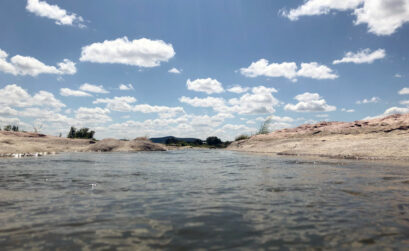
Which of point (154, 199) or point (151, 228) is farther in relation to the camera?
point (154, 199)

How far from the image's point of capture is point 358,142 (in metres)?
31.4

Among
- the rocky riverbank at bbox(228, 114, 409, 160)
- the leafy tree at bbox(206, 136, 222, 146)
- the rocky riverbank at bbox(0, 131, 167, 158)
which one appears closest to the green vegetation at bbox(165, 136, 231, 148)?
the leafy tree at bbox(206, 136, 222, 146)

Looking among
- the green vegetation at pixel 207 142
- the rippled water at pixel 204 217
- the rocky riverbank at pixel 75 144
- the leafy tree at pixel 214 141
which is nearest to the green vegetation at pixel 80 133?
the rocky riverbank at pixel 75 144

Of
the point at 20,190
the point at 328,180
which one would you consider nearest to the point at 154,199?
the point at 20,190

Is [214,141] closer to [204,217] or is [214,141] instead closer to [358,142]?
[358,142]

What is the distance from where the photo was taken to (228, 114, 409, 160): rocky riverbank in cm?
2642

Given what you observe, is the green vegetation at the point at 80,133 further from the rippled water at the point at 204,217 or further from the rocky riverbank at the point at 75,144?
the rippled water at the point at 204,217

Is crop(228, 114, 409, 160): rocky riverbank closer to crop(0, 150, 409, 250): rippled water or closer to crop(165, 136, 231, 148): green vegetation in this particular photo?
crop(0, 150, 409, 250): rippled water

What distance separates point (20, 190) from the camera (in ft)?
33.9

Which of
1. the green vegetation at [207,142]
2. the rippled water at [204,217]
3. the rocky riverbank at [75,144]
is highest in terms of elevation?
the green vegetation at [207,142]

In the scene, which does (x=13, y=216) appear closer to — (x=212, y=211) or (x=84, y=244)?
(x=84, y=244)

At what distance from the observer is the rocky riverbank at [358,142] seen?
2642 centimetres

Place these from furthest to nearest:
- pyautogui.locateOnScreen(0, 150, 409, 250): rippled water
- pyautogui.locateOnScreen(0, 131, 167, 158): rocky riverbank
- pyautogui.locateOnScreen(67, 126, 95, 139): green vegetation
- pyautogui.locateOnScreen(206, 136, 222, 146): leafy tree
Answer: pyautogui.locateOnScreen(206, 136, 222, 146): leafy tree, pyautogui.locateOnScreen(67, 126, 95, 139): green vegetation, pyautogui.locateOnScreen(0, 131, 167, 158): rocky riverbank, pyautogui.locateOnScreen(0, 150, 409, 250): rippled water

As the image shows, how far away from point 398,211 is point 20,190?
1312cm
